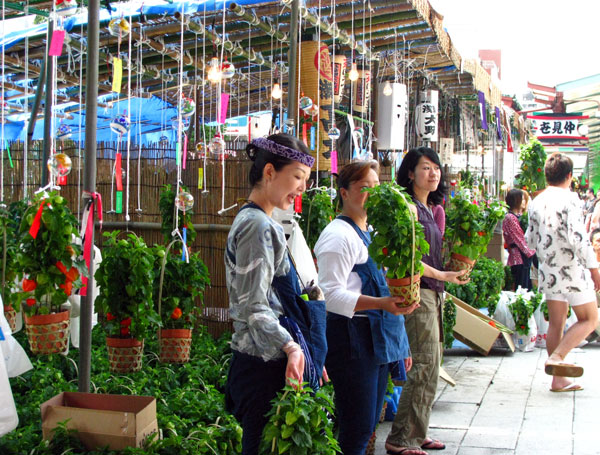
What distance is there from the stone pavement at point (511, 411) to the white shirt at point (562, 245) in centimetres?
83

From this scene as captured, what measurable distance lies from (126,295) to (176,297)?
0.45 metres

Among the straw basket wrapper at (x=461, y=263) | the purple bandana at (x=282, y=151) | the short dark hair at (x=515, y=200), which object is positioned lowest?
the straw basket wrapper at (x=461, y=263)

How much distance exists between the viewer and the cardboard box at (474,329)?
20.7 ft

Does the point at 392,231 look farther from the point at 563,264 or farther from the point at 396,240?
the point at 563,264

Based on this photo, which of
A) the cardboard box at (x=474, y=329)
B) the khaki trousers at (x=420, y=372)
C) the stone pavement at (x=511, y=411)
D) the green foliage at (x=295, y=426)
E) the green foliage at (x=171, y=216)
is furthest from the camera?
the cardboard box at (x=474, y=329)

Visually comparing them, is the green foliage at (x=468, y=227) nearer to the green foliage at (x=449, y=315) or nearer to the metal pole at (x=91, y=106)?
the green foliage at (x=449, y=315)

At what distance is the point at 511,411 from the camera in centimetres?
501

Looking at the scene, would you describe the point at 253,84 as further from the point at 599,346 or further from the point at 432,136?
the point at 599,346

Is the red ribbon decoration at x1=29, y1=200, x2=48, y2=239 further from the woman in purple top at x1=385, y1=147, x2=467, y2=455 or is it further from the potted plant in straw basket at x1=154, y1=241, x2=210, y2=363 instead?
the woman in purple top at x1=385, y1=147, x2=467, y2=455

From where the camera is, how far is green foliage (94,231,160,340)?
3.70 m

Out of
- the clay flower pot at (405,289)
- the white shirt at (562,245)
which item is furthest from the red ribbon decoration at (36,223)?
the white shirt at (562,245)

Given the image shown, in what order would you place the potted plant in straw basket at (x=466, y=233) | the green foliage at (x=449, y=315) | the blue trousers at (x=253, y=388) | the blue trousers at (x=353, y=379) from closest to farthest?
the blue trousers at (x=253, y=388)
the blue trousers at (x=353, y=379)
the potted plant in straw basket at (x=466, y=233)
the green foliage at (x=449, y=315)

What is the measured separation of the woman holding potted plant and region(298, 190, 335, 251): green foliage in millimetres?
1708

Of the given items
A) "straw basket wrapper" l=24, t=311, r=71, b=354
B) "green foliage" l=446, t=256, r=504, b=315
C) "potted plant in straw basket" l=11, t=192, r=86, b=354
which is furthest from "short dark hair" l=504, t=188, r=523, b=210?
"potted plant in straw basket" l=11, t=192, r=86, b=354
